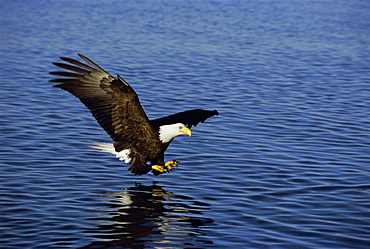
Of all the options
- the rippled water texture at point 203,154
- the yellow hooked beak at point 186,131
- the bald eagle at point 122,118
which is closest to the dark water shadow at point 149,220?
the rippled water texture at point 203,154

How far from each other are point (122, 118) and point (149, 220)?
1407 mm

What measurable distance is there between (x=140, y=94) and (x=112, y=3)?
28.0 meters

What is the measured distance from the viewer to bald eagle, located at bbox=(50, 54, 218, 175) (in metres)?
7.84

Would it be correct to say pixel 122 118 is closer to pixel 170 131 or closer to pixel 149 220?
pixel 170 131

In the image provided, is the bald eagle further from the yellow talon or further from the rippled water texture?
the rippled water texture

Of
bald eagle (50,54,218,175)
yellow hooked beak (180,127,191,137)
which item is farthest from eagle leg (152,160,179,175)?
yellow hooked beak (180,127,191,137)

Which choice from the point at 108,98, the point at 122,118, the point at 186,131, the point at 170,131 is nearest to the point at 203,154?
the point at 170,131

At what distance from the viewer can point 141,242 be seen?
670 centimetres

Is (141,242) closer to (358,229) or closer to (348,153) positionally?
(358,229)

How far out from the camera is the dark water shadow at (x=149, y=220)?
22.1 feet

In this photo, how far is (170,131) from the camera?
26.8 feet

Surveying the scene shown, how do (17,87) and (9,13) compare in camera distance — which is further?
(9,13)

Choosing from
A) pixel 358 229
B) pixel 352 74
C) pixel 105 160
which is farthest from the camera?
pixel 352 74

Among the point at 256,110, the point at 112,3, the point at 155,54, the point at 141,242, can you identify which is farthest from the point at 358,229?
the point at 112,3
